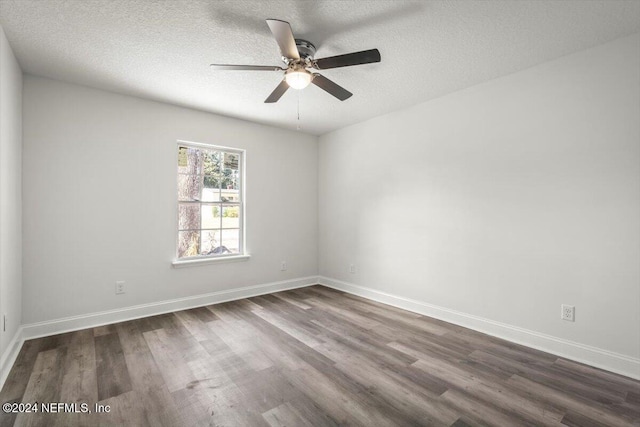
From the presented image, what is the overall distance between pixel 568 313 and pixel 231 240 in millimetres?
3820

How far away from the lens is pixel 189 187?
391 cm

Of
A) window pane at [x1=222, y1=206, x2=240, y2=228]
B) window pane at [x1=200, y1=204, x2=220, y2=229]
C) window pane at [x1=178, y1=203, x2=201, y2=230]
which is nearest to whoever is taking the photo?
window pane at [x1=178, y1=203, x2=201, y2=230]

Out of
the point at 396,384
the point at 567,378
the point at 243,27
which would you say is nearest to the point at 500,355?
the point at 567,378

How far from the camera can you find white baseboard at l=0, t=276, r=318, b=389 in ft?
8.14

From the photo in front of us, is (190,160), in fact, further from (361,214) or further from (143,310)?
(361,214)

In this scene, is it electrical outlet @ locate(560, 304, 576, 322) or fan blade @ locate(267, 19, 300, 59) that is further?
electrical outlet @ locate(560, 304, 576, 322)

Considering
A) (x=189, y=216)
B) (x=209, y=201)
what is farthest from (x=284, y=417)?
(x=209, y=201)

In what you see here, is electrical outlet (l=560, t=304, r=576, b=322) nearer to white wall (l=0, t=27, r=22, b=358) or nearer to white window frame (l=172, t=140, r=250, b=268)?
white window frame (l=172, t=140, r=250, b=268)

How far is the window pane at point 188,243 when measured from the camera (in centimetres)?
384

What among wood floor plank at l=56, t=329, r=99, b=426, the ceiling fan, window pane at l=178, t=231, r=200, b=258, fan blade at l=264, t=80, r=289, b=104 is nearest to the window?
window pane at l=178, t=231, r=200, b=258

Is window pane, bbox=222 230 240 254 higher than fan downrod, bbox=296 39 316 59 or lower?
lower

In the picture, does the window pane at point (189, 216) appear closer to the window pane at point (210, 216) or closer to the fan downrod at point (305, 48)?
the window pane at point (210, 216)

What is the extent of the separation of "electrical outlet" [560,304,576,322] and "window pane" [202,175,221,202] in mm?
3954

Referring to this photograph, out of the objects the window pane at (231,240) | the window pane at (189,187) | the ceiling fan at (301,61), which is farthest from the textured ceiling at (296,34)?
the window pane at (231,240)
